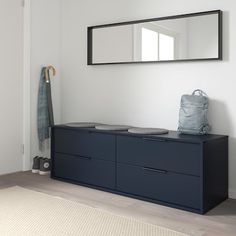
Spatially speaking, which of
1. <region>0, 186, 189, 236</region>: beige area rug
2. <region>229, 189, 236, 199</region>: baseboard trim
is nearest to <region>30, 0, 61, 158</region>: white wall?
<region>0, 186, 189, 236</region>: beige area rug

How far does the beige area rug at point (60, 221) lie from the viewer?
2.22m

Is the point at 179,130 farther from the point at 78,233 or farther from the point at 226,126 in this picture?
the point at 78,233

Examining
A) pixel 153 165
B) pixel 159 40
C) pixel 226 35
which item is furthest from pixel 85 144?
pixel 226 35

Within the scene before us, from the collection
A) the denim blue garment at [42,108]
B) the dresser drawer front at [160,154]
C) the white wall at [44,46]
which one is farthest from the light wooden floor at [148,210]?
the white wall at [44,46]

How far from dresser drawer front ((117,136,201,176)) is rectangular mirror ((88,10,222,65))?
839 mm

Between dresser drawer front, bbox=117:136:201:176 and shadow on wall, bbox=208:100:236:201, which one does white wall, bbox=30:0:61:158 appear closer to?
dresser drawer front, bbox=117:136:201:176

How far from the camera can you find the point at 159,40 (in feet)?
10.7

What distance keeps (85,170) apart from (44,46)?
62.0 inches

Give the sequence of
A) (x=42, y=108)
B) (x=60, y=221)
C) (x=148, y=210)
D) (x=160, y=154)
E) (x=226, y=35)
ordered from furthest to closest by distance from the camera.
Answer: (x=42, y=108)
(x=226, y=35)
(x=160, y=154)
(x=148, y=210)
(x=60, y=221)

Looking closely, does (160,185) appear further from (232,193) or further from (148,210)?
(232,193)

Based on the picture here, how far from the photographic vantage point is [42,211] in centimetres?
258

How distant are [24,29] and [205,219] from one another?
269cm

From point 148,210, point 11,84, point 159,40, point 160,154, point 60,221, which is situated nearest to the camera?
point 60,221

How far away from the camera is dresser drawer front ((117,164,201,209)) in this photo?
2.64m
